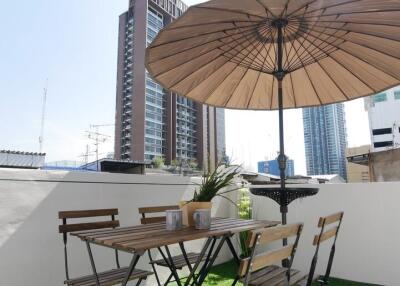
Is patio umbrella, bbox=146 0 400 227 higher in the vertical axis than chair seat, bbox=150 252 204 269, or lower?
higher

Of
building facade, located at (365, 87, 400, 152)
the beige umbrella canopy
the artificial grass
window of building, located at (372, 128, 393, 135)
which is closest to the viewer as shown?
the beige umbrella canopy

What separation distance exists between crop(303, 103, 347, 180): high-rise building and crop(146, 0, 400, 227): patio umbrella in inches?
1585

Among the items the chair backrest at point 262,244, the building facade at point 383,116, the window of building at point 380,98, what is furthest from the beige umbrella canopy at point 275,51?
the window of building at point 380,98

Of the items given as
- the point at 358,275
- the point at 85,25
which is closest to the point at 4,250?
the point at 358,275

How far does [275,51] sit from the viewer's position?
10.5 ft

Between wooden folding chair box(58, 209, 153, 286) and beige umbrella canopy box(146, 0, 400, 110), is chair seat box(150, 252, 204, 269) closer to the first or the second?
wooden folding chair box(58, 209, 153, 286)

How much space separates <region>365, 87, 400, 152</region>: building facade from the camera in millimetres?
42575

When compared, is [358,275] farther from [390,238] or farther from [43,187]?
[43,187]

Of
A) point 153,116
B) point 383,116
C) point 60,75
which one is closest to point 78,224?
point 60,75

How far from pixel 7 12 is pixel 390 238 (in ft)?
78.2

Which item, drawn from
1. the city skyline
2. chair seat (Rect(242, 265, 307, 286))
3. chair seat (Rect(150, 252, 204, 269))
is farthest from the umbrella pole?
the city skyline

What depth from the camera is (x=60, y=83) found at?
46250 millimetres

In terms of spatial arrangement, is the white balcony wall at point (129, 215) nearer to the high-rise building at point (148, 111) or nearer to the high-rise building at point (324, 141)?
the high-rise building at point (324, 141)

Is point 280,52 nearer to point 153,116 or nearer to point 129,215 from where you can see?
point 129,215
